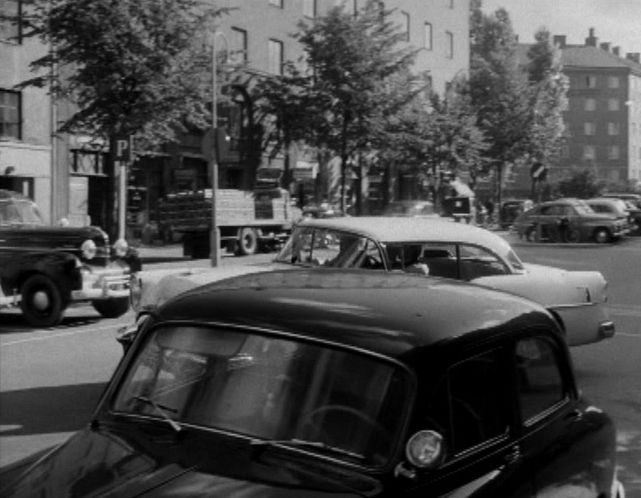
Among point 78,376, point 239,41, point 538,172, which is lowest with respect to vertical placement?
point 78,376

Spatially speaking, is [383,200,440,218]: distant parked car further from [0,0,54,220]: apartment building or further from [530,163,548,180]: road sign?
[0,0,54,220]: apartment building

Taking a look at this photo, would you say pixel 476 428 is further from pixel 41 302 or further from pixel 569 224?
pixel 569 224

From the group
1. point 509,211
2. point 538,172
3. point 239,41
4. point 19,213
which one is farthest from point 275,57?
point 19,213

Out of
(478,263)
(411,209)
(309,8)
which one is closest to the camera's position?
(478,263)

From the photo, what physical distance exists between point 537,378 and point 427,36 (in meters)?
51.7

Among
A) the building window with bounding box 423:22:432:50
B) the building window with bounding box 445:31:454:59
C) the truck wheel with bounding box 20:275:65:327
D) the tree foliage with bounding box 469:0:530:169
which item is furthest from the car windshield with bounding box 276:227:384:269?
the building window with bounding box 445:31:454:59

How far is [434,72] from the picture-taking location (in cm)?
5378

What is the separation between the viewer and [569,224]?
1217 inches

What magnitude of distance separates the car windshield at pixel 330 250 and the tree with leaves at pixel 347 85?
1005 inches

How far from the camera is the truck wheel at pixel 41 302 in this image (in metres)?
12.4

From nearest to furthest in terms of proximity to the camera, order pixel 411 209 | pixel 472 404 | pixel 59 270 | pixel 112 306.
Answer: pixel 472 404
pixel 59 270
pixel 112 306
pixel 411 209

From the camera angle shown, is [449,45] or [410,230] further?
[449,45]

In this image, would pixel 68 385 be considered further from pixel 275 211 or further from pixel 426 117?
pixel 426 117

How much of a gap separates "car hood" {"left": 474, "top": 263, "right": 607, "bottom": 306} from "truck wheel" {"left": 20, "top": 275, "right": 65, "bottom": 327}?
6689 mm
